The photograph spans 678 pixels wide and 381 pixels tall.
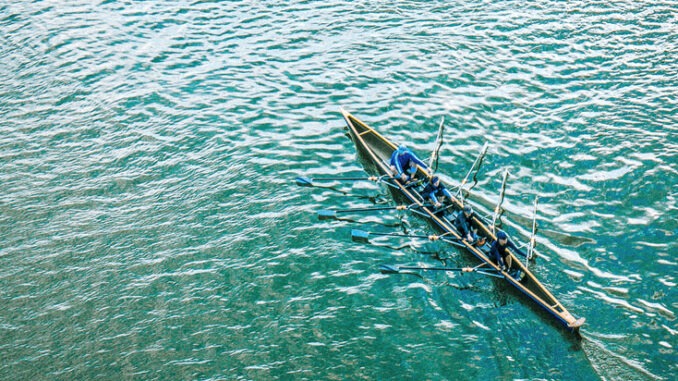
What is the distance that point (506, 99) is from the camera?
1342 inches

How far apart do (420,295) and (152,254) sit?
11.2 metres

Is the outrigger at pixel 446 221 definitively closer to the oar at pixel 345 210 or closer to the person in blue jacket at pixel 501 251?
the oar at pixel 345 210

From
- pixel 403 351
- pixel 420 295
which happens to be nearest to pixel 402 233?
pixel 420 295

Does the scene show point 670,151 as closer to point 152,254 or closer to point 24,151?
point 152,254

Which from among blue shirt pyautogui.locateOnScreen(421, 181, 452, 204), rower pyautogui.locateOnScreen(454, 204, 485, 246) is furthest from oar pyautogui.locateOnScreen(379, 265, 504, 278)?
blue shirt pyautogui.locateOnScreen(421, 181, 452, 204)

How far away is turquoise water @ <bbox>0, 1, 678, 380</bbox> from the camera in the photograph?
22.0 m

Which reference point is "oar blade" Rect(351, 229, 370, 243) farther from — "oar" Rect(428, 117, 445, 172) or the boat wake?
the boat wake

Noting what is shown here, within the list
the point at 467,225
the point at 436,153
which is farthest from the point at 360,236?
the point at 436,153

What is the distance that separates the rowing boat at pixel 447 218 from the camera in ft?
72.7

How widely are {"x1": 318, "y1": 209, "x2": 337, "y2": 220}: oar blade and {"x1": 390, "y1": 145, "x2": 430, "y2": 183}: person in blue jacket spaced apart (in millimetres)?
3728

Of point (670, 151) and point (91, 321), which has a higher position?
point (670, 151)

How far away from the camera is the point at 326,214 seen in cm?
2742

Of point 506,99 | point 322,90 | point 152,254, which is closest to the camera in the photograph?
point 152,254

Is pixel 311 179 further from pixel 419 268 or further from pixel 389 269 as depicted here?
pixel 419 268
